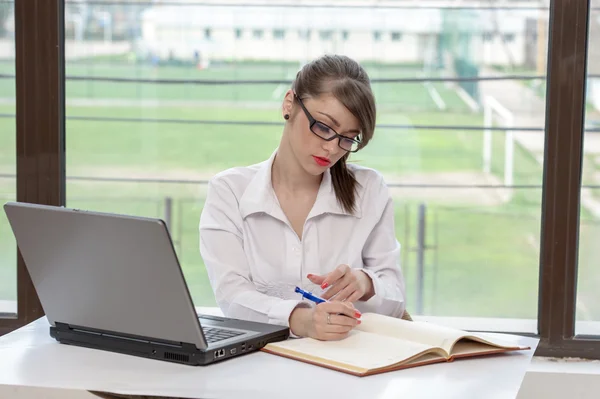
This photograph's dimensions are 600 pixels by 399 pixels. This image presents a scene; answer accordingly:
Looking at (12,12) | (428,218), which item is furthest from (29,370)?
(428,218)

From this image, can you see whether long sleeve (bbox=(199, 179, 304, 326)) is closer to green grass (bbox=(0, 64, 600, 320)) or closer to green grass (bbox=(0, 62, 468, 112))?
green grass (bbox=(0, 64, 600, 320))

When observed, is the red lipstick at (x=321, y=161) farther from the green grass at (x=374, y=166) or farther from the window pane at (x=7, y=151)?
the window pane at (x=7, y=151)

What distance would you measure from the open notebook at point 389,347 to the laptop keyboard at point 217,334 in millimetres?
71

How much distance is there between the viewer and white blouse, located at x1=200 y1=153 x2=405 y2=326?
6.42ft

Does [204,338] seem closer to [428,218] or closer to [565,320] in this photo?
[565,320]

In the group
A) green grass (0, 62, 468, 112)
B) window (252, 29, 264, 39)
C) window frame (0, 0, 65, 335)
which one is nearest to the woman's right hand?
window frame (0, 0, 65, 335)

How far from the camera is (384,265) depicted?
2.03m

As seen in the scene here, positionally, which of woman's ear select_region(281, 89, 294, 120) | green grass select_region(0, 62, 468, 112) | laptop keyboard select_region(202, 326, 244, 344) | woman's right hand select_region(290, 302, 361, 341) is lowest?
laptop keyboard select_region(202, 326, 244, 344)

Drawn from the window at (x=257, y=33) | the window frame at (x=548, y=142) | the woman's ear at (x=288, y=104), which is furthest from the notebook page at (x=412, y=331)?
the window at (x=257, y=33)

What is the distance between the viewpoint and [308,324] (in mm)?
1688

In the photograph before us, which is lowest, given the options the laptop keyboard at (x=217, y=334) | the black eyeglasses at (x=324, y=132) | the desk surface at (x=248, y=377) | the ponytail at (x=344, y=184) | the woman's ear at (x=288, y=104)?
the desk surface at (x=248, y=377)

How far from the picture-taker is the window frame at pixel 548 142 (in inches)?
93.4

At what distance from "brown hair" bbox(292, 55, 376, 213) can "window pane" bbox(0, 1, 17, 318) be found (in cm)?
107

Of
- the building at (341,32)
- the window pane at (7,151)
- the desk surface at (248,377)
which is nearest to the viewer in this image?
the desk surface at (248,377)
